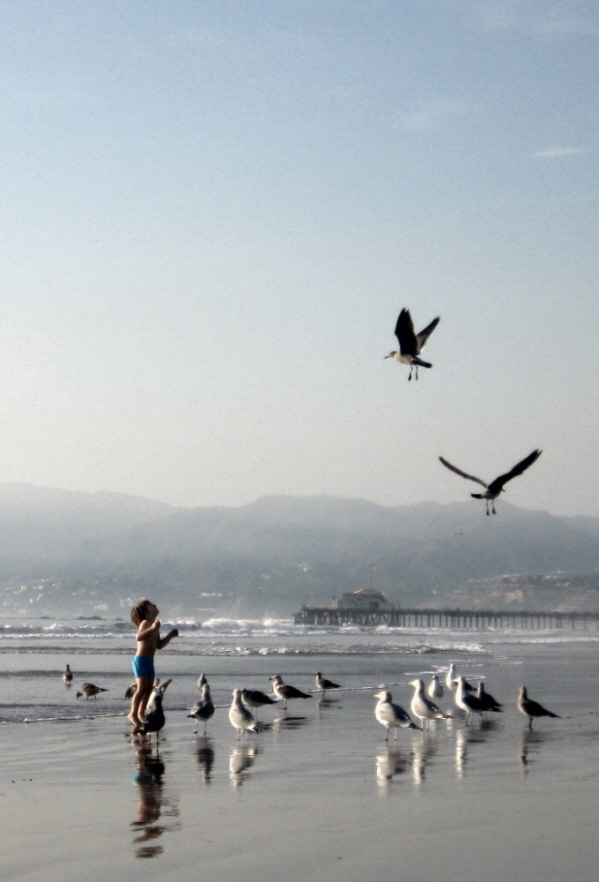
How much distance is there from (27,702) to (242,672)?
11396 mm

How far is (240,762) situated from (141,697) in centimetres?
177

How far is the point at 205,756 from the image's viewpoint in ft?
39.8

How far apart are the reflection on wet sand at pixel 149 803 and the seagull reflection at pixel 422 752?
2.16 m

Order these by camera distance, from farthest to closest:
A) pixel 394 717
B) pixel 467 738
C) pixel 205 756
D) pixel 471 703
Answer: pixel 471 703 → pixel 467 738 → pixel 394 717 → pixel 205 756

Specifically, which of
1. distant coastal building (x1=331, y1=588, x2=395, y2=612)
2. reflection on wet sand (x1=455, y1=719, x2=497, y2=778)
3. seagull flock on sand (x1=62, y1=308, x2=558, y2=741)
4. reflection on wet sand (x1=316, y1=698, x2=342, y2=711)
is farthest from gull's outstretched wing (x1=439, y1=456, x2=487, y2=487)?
distant coastal building (x1=331, y1=588, x2=395, y2=612)

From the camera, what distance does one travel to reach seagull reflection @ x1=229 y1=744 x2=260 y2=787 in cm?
1034

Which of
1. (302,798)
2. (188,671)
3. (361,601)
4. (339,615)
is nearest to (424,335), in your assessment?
(302,798)

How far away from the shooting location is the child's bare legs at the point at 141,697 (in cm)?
1279

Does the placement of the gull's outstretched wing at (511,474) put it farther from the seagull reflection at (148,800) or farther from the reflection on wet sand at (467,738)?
the seagull reflection at (148,800)

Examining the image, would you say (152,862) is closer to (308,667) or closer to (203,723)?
(203,723)

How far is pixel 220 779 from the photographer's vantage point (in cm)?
1021

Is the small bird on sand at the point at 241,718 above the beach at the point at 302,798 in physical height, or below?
above

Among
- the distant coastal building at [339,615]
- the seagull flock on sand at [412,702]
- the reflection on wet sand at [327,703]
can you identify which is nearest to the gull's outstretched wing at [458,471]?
the seagull flock on sand at [412,702]

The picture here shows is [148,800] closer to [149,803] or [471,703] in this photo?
[149,803]
